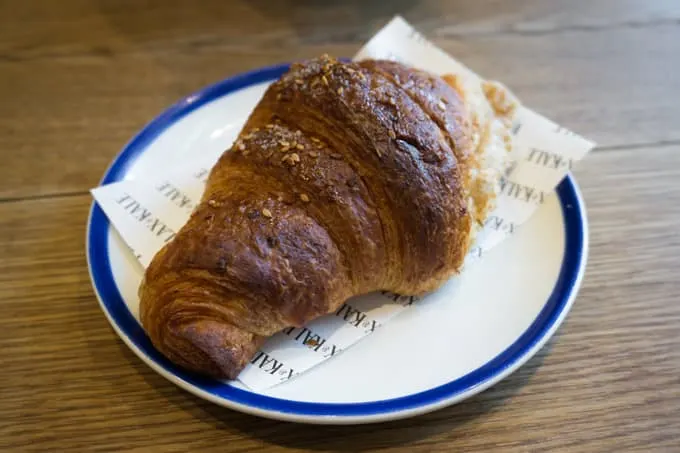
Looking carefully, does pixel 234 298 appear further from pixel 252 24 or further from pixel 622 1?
pixel 622 1

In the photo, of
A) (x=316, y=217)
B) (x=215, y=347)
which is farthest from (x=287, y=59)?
(x=215, y=347)

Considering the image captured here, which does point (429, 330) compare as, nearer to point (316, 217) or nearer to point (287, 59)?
point (316, 217)

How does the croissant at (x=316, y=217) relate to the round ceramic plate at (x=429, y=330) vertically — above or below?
above

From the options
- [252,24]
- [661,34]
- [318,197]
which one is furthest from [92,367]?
[661,34]

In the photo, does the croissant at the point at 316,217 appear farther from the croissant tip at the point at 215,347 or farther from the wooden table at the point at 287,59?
the wooden table at the point at 287,59

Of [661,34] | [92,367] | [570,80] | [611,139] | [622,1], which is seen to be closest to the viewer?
[92,367]

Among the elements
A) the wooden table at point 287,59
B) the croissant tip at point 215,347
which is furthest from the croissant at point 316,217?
the wooden table at point 287,59

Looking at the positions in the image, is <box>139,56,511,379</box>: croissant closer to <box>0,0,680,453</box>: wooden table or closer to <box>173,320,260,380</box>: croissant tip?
Result: <box>173,320,260,380</box>: croissant tip
